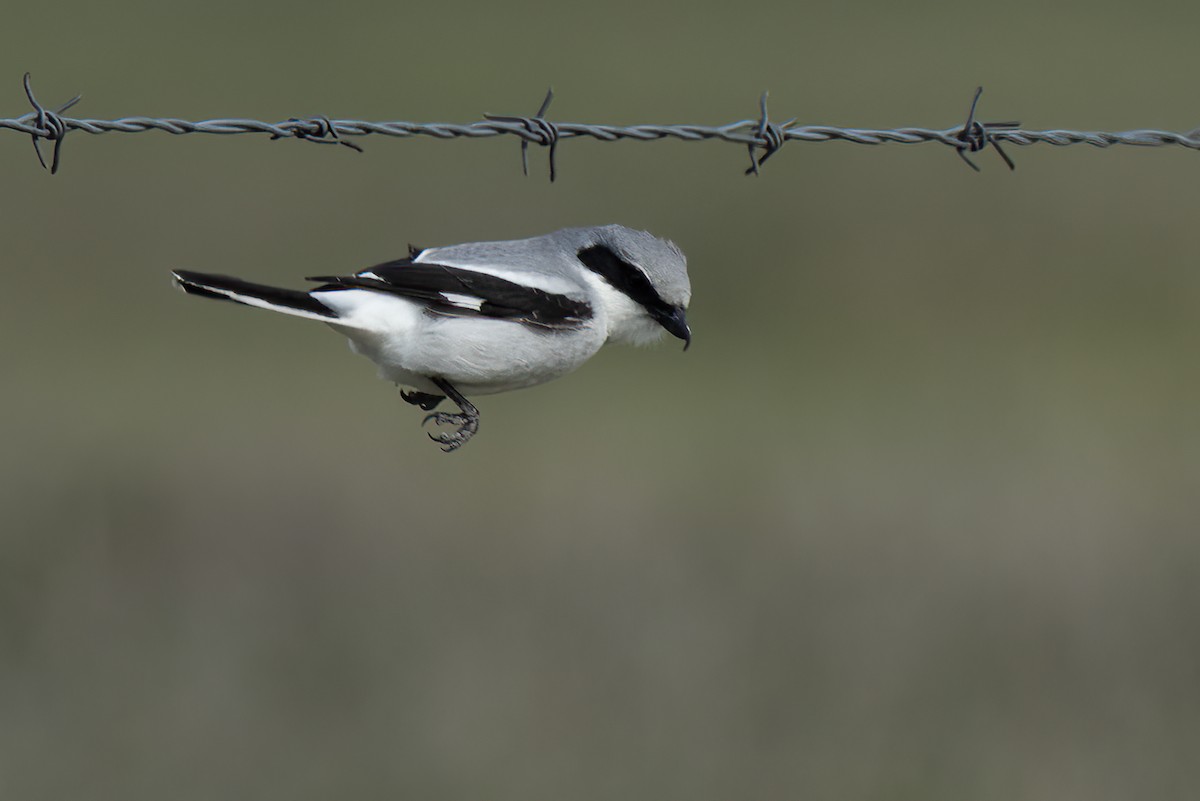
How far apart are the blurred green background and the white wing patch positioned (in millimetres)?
3073

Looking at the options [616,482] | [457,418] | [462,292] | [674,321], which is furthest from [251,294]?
[616,482]

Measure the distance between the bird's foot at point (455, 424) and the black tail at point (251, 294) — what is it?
37cm

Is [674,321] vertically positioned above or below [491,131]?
below

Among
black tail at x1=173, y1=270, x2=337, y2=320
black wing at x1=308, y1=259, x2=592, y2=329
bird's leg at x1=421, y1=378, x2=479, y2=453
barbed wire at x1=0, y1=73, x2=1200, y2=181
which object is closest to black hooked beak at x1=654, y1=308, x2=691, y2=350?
black wing at x1=308, y1=259, x2=592, y2=329

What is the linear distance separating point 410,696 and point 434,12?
53.7ft

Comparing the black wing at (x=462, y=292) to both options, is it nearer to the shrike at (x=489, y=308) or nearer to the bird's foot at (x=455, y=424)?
the shrike at (x=489, y=308)

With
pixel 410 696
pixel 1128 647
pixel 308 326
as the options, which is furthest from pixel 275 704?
pixel 308 326

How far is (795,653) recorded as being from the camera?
6.48 meters

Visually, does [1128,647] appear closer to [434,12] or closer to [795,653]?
[795,653]

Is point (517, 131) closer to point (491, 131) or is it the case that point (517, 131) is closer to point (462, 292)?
point (491, 131)

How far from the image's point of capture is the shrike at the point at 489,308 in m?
3.40

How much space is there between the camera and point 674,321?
3.65 m

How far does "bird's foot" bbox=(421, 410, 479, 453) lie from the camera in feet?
11.4

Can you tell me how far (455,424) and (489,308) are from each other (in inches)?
12.9
